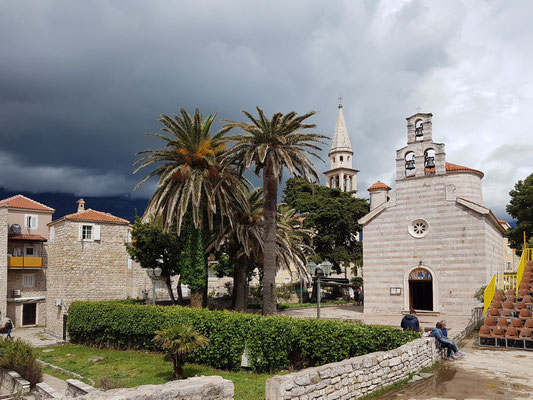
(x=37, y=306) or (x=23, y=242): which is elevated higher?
(x=23, y=242)

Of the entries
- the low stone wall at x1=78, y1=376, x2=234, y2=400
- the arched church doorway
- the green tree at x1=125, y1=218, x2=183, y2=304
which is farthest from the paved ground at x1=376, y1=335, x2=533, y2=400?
the green tree at x1=125, y1=218, x2=183, y2=304

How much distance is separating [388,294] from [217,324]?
15.7 meters

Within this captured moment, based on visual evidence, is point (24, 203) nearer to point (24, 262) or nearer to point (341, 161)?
point (24, 262)

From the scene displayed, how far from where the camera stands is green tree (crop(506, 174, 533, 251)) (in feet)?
143

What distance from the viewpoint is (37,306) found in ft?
128

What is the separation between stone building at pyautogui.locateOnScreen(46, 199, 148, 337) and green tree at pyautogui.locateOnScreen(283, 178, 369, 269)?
2063 cm

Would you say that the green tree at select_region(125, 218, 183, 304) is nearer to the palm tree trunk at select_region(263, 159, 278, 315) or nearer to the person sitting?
the palm tree trunk at select_region(263, 159, 278, 315)

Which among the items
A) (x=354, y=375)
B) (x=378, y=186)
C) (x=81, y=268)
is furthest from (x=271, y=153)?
(x=378, y=186)

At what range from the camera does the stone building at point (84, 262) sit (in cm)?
3008

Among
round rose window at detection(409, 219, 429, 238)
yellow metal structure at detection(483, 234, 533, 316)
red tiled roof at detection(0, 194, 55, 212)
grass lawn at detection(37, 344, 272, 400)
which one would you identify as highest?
red tiled roof at detection(0, 194, 55, 212)

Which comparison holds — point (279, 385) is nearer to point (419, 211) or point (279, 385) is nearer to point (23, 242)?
point (419, 211)

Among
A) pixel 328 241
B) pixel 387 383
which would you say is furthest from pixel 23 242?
pixel 387 383

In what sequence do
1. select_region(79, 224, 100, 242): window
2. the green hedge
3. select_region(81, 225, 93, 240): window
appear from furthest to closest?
select_region(79, 224, 100, 242): window → select_region(81, 225, 93, 240): window → the green hedge

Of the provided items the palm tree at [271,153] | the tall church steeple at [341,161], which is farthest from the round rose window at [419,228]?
the tall church steeple at [341,161]
